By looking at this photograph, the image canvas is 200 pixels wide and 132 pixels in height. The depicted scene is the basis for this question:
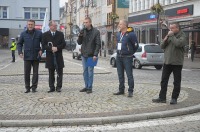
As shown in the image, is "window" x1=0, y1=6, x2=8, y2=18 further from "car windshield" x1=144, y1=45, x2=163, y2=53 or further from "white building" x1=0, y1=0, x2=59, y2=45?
"car windshield" x1=144, y1=45, x2=163, y2=53

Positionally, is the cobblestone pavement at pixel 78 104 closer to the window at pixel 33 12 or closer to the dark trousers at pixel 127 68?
the dark trousers at pixel 127 68

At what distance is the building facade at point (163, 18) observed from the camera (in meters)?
35.6

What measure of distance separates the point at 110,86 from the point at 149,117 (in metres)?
4.33

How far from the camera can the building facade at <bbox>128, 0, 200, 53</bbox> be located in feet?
117

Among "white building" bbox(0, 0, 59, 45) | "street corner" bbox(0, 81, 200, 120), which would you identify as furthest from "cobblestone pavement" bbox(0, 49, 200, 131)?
"white building" bbox(0, 0, 59, 45)

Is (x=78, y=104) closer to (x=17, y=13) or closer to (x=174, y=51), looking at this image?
(x=174, y=51)

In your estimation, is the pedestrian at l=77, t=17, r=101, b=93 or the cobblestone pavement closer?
the cobblestone pavement

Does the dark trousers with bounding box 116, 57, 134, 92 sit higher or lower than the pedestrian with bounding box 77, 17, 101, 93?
lower

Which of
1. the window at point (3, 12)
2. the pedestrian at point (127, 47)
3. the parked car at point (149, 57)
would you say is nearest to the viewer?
the pedestrian at point (127, 47)

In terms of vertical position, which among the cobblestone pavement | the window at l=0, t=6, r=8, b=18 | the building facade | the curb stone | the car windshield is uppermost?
the window at l=0, t=6, r=8, b=18

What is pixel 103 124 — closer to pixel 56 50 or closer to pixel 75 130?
pixel 75 130

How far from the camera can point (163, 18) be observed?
132 ft

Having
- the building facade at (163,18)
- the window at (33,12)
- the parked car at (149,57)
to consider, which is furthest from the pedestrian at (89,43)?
the window at (33,12)

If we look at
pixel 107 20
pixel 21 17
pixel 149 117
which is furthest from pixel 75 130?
pixel 107 20
